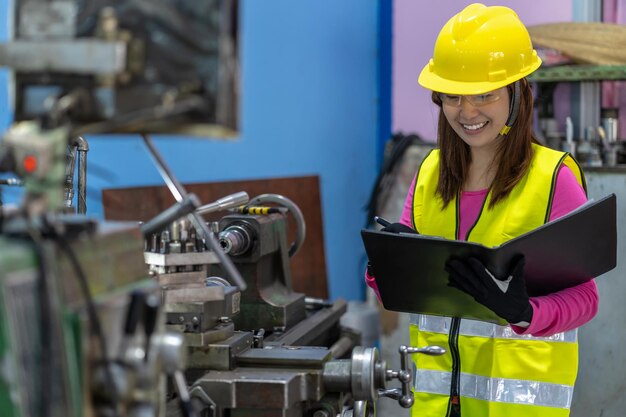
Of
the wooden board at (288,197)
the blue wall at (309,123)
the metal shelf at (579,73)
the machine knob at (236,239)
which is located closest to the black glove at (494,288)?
the machine knob at (236,239)

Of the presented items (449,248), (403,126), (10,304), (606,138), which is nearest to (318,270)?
(403,126)

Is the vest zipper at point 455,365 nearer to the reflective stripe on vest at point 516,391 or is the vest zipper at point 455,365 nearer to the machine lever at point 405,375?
the reflective stripe on vest at point 516,391

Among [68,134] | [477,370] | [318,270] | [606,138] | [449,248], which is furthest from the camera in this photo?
[318,270]

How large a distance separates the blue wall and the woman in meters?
1.14

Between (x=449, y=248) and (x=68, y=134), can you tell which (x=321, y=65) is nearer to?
(x=449, y=248)

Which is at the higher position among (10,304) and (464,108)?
(464,108)

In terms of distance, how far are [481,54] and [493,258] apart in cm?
52

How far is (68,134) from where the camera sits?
1.00 m

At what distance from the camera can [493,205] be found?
1.88m

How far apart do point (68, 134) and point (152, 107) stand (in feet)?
0.34

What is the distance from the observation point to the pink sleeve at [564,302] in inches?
67.7

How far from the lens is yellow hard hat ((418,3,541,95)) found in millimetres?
1900

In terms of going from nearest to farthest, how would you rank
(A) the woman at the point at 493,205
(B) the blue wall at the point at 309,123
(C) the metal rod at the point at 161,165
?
(C) the metal rod at the point at 161,165
(A) the woman at the point at 493,205
(B) the blue wall at the point at 309,123

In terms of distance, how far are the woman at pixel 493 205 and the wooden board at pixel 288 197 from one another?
695 millimetres
